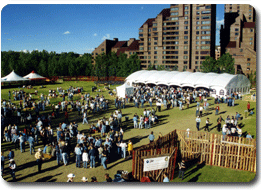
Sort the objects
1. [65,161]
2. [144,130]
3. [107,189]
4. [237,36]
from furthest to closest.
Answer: [237,36]
[144,130]
[65,161]
[107,189]

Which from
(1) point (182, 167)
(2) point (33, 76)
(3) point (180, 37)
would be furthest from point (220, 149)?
(3) point (180, 37)

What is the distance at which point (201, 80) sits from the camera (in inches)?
1369

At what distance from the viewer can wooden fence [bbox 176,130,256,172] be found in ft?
40.9

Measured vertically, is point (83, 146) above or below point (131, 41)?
below

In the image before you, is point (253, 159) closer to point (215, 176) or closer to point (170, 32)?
point (215, 176)

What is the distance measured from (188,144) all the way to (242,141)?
9.34 feet

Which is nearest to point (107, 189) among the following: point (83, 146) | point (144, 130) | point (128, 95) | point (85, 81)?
point (83, 146)

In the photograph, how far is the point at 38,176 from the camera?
12273 mm

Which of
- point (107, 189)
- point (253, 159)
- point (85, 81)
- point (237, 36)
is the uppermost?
point (237, 36)

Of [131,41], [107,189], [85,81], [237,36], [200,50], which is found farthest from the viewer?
[131,41]

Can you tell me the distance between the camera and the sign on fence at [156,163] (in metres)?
11.2

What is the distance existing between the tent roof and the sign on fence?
1925 cm

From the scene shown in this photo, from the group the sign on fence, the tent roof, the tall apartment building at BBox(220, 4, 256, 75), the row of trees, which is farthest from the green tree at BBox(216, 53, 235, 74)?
the sign on fence

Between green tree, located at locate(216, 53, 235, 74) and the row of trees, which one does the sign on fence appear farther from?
green tree, located at locate(216, 53, 235, 74)
